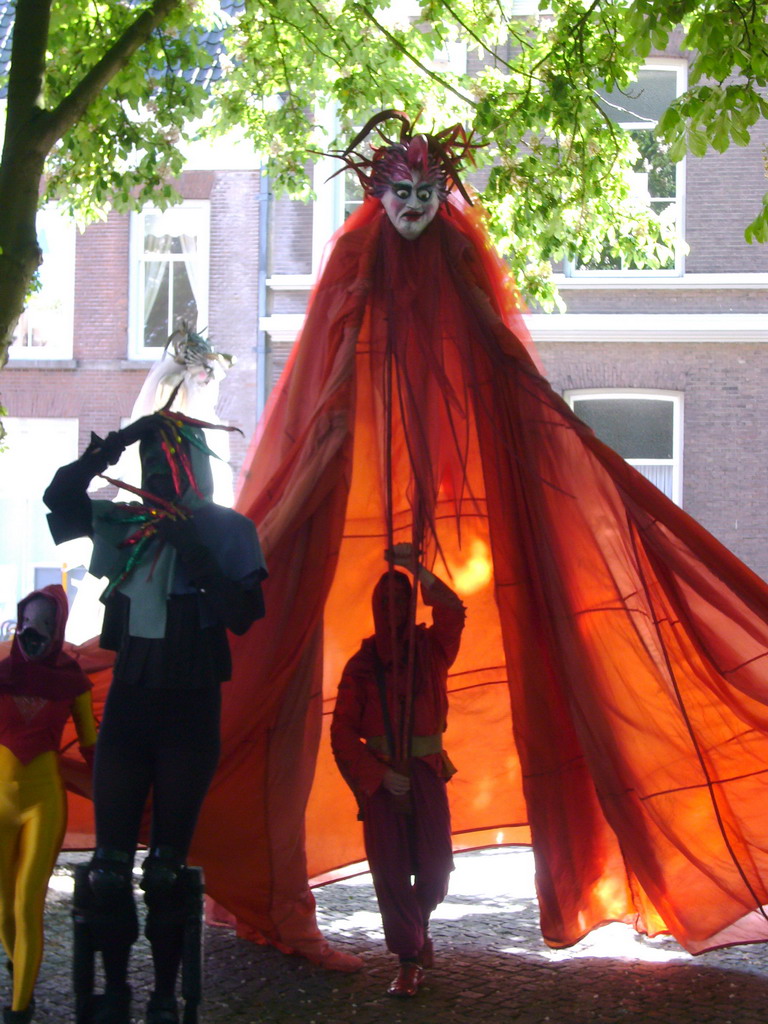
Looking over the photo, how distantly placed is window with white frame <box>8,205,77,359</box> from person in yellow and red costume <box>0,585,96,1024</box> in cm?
1214

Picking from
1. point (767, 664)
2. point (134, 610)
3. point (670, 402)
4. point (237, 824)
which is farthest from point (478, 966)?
point (670, 402)

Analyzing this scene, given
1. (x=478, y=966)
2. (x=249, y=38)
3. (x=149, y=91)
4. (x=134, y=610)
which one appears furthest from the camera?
(x=249, y=38)

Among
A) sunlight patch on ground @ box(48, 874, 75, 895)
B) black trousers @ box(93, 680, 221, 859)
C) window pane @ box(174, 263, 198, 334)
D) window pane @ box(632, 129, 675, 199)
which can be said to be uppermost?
window pane @ box(632, 129, 675, 199)

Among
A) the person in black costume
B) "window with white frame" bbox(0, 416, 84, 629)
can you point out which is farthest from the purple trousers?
"window with white frame" bbox(0, 416, 84, 629)

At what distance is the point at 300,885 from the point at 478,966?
780mm

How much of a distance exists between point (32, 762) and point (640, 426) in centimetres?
1159

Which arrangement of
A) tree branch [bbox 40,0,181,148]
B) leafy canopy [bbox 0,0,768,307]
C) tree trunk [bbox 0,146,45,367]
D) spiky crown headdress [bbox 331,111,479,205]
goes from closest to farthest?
spiky crown headdress [bbox 331,111,479,205], tree trunk [bbox 0,146,45,367], tree branch [bbox 40,0,181,148], leafy canopy [bbox 0,0,768,307]

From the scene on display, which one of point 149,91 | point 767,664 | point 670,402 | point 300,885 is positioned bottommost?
point 300,885

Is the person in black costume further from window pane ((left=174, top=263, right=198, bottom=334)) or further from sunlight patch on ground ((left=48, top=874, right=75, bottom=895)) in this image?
window pane ((left=174, top=263, right=198, bottom=334))

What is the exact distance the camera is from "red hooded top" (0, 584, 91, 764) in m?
4.30

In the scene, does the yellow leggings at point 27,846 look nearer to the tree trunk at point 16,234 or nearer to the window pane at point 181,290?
the tree trunk at point 16,234

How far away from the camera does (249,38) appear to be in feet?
29.2

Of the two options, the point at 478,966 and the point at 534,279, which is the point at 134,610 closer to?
the point at 478,966

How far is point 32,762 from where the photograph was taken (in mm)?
4277
